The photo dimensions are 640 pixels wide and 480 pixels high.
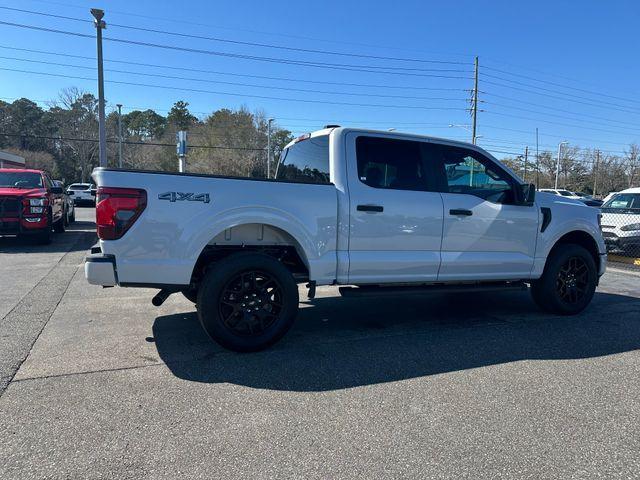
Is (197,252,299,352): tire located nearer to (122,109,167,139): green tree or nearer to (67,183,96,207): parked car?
(67,183,96,207): parked car

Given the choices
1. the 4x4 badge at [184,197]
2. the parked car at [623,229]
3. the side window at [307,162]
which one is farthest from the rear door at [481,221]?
the parked car at [623,229]

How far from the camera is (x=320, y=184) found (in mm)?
4660

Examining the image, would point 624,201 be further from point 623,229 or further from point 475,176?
point 475,176

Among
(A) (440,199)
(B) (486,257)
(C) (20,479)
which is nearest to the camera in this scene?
(C) (20,479)

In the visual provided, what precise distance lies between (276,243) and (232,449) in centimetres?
228

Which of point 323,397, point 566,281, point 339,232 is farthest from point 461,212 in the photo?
point 323,397

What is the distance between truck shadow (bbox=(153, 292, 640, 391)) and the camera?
13.2 feet

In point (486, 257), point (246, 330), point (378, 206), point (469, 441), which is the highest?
point (378, 206)

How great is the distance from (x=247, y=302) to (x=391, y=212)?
5.62ft

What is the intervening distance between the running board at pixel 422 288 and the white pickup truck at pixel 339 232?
2 centimetres

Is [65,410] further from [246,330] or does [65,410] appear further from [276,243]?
[276,243]

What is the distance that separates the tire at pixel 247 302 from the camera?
13.9ft

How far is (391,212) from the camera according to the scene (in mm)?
4887

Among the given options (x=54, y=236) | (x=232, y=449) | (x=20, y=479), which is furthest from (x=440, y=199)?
(x=54, y=236)
